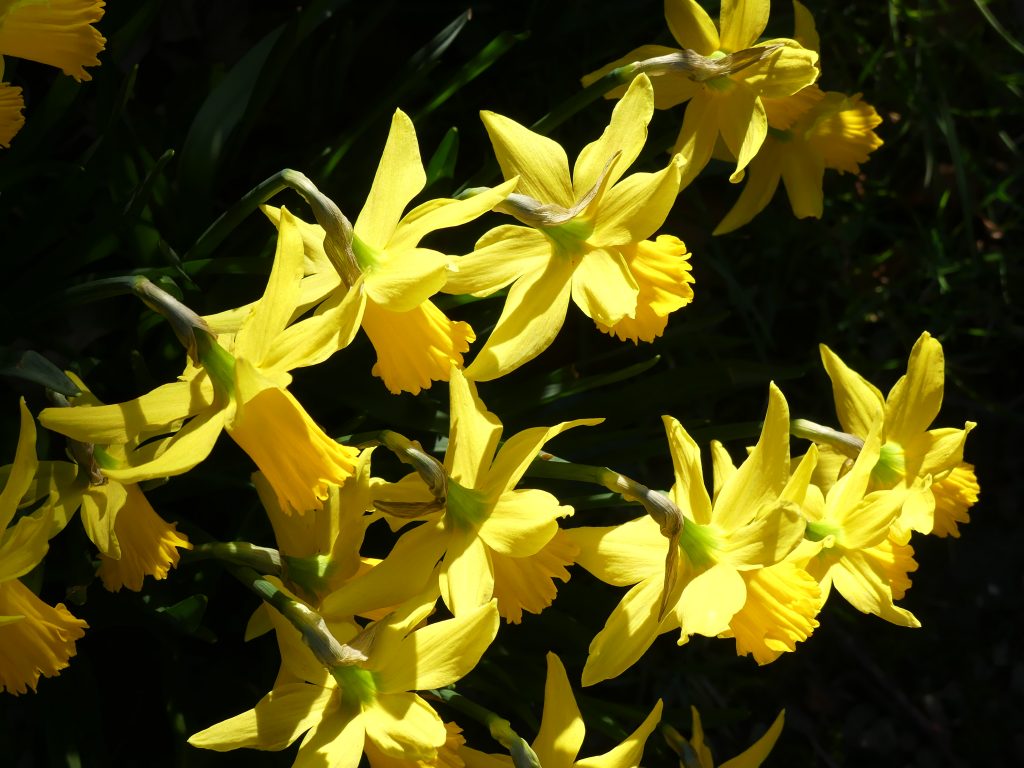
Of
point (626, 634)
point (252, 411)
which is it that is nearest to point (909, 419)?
point (626, 634)

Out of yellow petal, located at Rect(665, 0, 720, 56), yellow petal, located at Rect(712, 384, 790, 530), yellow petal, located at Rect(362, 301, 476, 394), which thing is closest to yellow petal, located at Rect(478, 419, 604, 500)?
yellow petal, located at Rect(362, 301, 476, 394)

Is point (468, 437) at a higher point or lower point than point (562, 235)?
Answer: lower

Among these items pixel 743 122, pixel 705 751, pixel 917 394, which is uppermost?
pixel 743 122

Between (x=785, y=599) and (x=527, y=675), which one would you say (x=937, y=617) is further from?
(x=785, y=599)

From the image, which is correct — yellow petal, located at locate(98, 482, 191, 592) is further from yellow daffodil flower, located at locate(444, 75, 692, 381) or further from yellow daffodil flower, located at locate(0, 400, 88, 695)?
yellow daffodil flower, located at locate(444, 75, 692, 381)

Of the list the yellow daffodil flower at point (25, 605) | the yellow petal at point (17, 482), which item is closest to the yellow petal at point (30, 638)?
the yellow daffodil flower at point (25, 605)

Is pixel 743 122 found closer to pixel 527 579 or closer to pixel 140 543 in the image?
pixel 527 579

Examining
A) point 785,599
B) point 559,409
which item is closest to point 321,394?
point 559,409
